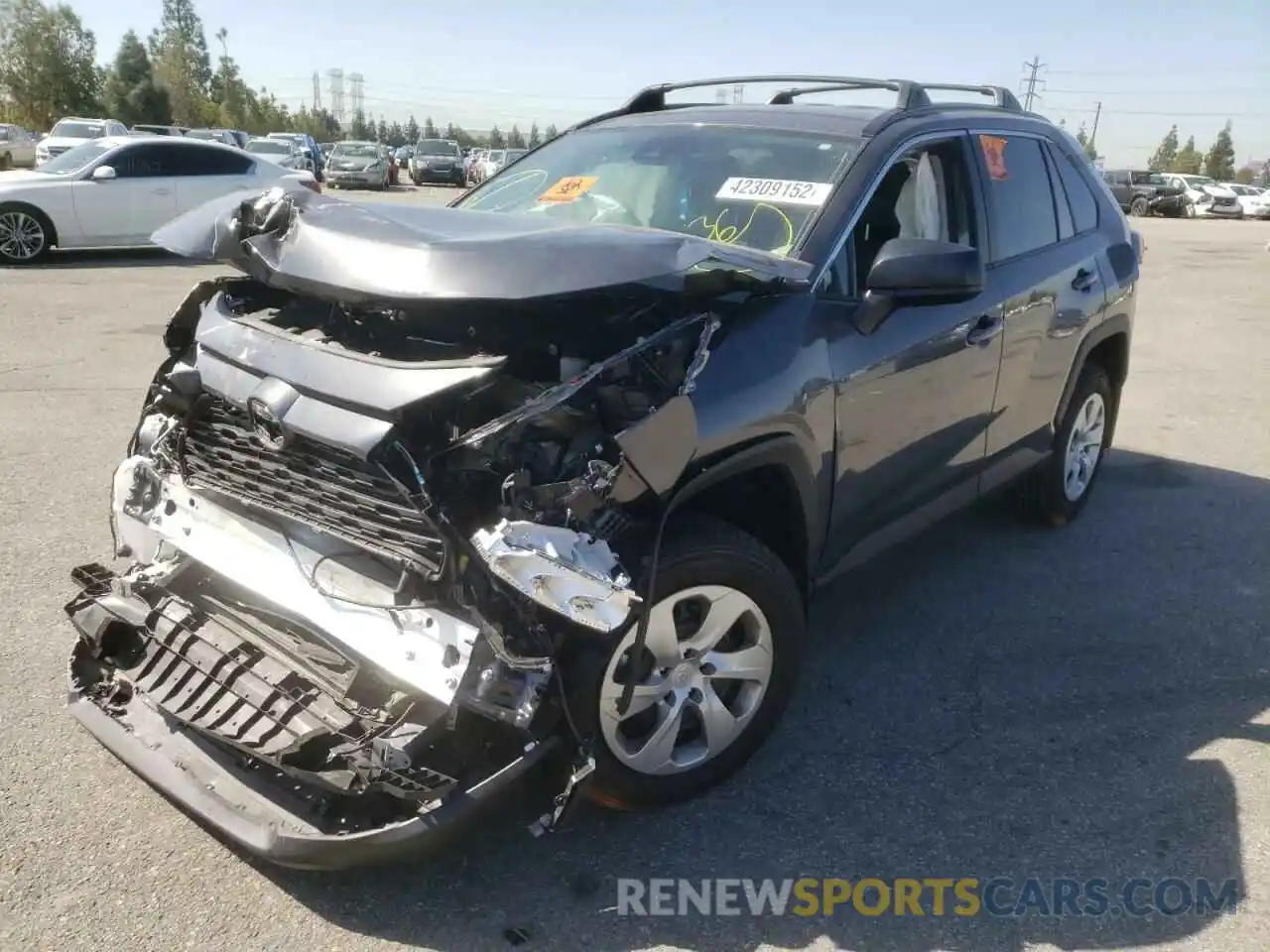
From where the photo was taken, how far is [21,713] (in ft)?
11.0

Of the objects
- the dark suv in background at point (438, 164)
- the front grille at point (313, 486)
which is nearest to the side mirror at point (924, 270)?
the front grille at point (313, 486)

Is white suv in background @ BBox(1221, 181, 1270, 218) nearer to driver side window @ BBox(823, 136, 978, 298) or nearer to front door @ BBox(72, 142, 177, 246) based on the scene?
front door @ BBox(72, 142, 177, 246)

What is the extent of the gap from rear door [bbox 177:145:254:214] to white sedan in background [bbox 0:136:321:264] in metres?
0.01

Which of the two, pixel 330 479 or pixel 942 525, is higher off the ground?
pixel 330 479

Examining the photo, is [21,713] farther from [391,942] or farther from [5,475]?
[5,475]

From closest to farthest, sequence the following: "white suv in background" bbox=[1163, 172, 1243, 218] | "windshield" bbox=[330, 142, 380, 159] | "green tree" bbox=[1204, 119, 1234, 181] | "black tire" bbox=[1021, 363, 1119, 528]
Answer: "black tire" bbox=[1021, 363, 1119, 528] → "windshield" bbox=[330, 142, 380, 159] → "white suv in background" bbox=[1163, 172, 1243, 218] → "green tree" bbox=[1204, 119, 1234, 181]

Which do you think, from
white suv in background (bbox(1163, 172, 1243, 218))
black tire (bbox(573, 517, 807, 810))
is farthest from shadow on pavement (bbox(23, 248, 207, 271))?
white suv in background (bbox(1163, 172, 1243, 218))

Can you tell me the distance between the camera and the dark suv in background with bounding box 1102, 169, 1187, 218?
39438 mm

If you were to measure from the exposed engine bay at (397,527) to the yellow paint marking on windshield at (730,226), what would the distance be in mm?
591

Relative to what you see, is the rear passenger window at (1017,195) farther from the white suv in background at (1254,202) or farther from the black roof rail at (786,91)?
the white suv in background at (1254,202)

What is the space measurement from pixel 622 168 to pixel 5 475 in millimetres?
3690

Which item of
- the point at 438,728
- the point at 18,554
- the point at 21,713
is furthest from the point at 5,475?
the point at 438,728

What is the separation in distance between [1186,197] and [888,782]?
44033mm

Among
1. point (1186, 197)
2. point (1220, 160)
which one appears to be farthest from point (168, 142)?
point (1220, 160)
